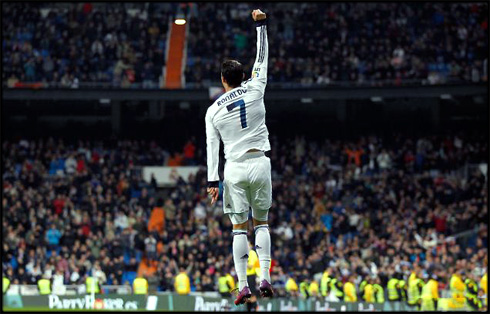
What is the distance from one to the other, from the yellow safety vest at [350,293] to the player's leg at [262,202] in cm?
1972

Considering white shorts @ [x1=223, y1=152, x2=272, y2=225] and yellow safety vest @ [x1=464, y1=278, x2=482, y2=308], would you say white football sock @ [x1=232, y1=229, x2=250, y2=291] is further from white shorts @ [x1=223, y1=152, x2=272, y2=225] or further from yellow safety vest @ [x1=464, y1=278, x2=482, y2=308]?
yellow safety vest @ [x1=464, y1=278, x2=482, y2=308]

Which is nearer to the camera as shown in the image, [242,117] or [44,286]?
[242,117]

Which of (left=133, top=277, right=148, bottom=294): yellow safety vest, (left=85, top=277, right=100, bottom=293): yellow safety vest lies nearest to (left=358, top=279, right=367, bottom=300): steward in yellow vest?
(left=133, top=277, right=148, bottom=294): yellow safety vest

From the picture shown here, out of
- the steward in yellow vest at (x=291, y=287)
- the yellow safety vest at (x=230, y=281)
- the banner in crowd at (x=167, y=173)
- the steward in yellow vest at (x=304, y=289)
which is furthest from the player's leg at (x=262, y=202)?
the banner in crowd at (x=167, y=173)

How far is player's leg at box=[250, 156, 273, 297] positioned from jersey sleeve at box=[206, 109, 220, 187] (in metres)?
0.39

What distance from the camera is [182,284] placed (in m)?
30.5

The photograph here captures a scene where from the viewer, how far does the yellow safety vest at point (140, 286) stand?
30.8 metres

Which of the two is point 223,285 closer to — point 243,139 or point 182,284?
point 182,284

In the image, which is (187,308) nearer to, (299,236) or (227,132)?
(299,236)

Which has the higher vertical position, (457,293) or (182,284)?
(182,284)

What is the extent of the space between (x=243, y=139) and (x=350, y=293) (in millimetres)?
20263

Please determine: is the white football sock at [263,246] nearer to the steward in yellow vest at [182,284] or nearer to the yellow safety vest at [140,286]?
the steward in yellow vest at [182,284]

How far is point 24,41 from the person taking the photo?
41.8 metres

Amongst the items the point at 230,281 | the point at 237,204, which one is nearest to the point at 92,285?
→ the point at 230,281
